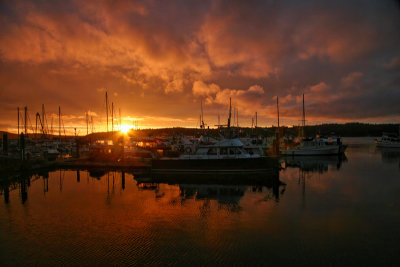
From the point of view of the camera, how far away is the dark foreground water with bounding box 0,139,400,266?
8391 mm

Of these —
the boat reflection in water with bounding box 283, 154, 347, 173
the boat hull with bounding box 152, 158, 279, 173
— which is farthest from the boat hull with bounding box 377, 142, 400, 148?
the boat hull with bounding box 152, 158, 279, 173

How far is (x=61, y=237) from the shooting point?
10078 mm

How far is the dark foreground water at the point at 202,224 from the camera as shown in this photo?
839cm

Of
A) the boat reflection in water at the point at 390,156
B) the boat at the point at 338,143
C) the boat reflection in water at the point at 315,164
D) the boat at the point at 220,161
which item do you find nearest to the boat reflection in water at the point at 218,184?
the boat at the point at 220,161

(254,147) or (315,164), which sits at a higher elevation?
(254,147)

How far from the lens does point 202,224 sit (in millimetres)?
11305

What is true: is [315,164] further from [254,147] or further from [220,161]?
[220,161]

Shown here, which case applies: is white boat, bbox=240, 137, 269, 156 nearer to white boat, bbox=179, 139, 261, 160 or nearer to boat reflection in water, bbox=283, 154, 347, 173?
boat reflection in water, bbox=283, 154, 347, 173

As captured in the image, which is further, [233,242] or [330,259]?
[233,242]

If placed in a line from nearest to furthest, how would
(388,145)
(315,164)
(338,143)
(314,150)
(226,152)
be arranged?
(226,152) → (315,164) → (314,150) → (338,143) → (388,145)

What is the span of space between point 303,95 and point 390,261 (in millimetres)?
44873

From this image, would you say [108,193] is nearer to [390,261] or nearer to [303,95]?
[390,261]

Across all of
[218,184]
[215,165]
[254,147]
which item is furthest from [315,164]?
[218,184]

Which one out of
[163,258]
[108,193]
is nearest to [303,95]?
[108,193]
